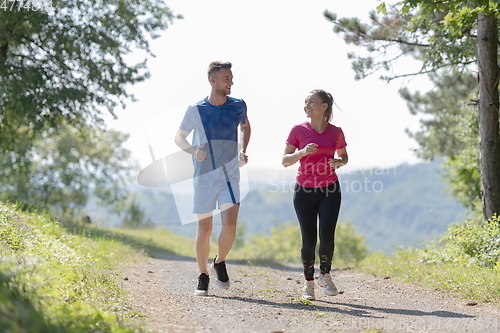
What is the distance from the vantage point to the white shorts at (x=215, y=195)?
654 centimetres

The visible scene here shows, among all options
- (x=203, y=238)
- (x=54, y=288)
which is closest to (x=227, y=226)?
(x=203, y=238)

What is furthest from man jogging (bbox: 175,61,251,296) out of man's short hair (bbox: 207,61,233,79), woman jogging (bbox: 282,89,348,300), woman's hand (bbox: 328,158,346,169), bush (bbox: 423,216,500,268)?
bush (bbox: 423,216,500,268)

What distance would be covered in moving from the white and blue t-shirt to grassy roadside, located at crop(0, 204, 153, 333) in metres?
1.53

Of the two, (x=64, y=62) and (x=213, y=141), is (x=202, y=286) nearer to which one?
(x=213, y=141)

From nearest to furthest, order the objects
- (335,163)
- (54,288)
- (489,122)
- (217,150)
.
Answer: (54,288)
(335,163)
(217,150)
(489,122)

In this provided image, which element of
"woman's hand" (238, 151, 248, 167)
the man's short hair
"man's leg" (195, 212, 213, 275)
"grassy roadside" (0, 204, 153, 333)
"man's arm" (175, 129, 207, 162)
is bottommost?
"grassy roadside" (0, 204, 153, 333)

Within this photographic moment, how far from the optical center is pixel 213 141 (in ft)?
21.4

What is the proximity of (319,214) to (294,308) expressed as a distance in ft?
3.57

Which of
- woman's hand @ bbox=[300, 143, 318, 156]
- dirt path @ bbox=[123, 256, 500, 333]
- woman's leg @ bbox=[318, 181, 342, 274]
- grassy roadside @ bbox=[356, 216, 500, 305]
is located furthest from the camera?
grassy roadside @ bbox=[356, 216, 500, 305]

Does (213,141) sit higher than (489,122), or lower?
lower

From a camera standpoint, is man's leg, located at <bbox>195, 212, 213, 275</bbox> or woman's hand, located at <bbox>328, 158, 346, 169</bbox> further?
man's leg, located at <bbox>195, 212, 213, 275</bbox>

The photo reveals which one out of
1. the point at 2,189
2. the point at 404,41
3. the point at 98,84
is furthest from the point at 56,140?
the point at 404,41

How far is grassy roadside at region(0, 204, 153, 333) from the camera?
355 cm

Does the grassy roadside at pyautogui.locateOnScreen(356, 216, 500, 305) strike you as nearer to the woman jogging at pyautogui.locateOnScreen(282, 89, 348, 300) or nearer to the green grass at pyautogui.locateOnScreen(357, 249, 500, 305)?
the green grass at pyautogui.locateOnScreen(357, 249, 500, 305)
